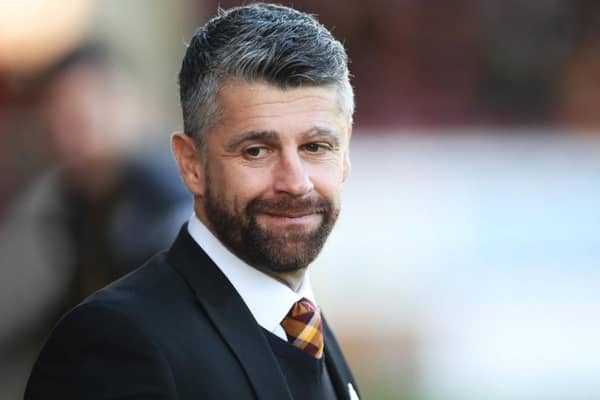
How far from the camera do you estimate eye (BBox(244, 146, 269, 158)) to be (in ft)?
8.86

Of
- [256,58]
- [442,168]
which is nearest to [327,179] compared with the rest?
[256,58]

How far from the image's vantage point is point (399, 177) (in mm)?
8805

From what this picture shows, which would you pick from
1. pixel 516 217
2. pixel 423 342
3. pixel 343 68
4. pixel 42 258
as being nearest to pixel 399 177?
pixel 516 217

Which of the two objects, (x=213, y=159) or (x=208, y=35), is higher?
(x=208, y=35)

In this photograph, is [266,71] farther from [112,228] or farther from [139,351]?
[112,228]

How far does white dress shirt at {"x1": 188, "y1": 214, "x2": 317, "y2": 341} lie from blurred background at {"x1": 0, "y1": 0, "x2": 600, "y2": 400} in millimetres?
3044

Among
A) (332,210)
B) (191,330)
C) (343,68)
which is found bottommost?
(191,330)

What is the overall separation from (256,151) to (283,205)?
12cm

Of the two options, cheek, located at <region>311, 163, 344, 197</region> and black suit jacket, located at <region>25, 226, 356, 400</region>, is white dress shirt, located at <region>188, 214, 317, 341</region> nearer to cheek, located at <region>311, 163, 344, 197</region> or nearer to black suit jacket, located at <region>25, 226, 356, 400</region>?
black suit jacket, located at <region>25, 226, 356, 400</region>

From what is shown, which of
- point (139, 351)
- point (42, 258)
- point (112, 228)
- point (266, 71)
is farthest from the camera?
point (42, 258)

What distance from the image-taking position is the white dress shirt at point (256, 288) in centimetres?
278

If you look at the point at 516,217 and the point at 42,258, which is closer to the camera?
the point at 42,258

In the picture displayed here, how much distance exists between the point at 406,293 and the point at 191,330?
563 centimetres

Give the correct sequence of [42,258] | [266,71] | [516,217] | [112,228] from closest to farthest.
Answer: [266,71] < [112,228] < [42,258] < [516,217]
